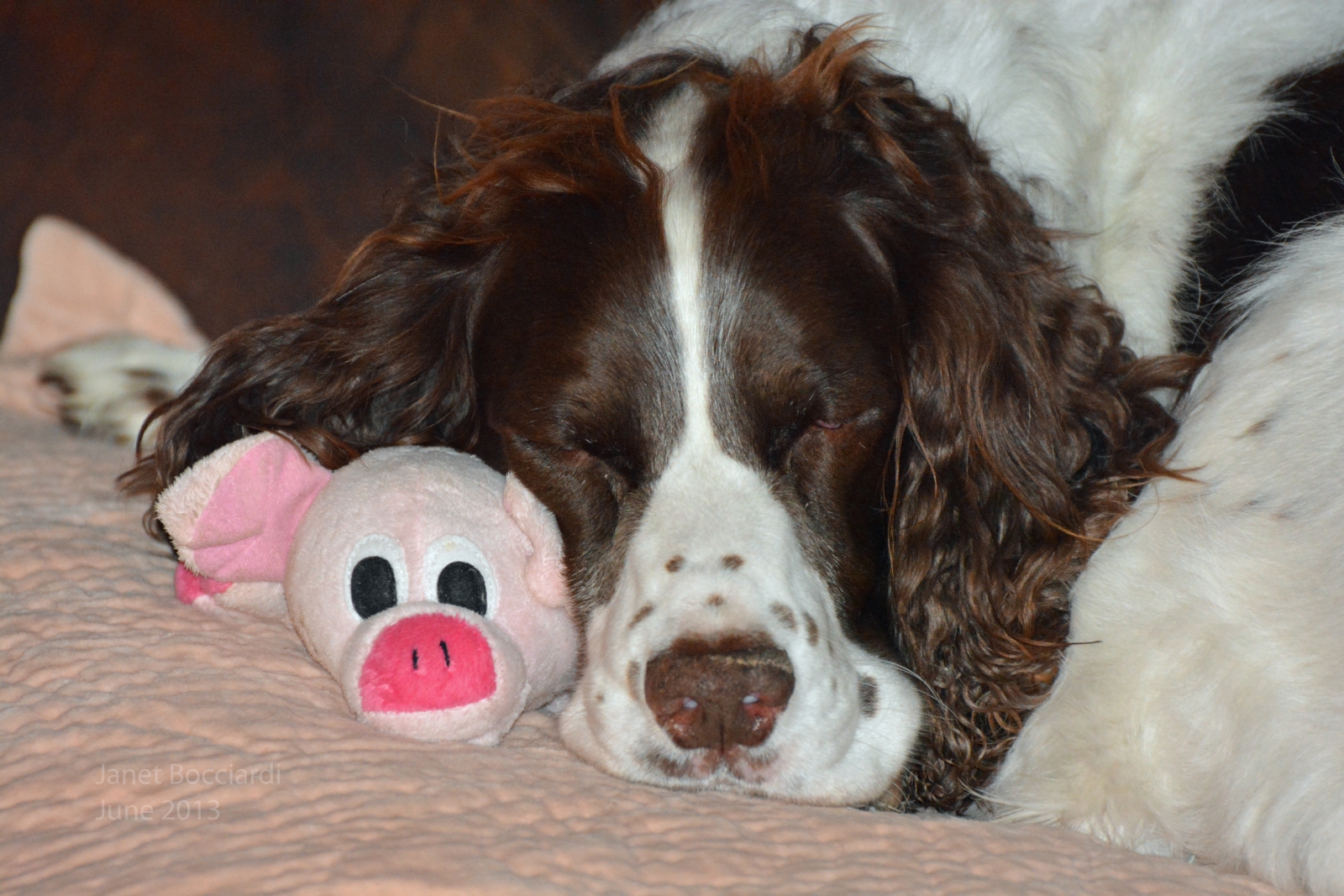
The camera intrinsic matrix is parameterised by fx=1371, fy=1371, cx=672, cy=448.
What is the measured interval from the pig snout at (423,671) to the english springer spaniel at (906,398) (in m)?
0.21

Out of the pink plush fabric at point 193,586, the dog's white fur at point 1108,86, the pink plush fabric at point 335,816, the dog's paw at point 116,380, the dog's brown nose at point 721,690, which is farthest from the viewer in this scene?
the dog's paw at point 116,380

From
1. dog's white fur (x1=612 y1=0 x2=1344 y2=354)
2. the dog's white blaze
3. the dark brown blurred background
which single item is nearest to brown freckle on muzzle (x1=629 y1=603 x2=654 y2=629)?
the dog's white blaze

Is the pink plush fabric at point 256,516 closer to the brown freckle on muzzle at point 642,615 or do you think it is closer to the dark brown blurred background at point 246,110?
the brown freckle on muzzle at point 642,615

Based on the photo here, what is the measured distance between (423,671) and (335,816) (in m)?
0.31

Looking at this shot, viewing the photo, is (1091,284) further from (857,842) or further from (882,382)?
(857,842)

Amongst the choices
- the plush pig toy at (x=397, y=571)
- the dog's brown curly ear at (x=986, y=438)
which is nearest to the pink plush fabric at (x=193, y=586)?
the plush pig toy at (x=397, y=571)

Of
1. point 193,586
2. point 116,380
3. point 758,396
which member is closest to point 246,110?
point 116,380

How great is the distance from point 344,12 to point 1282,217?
7.21 ft

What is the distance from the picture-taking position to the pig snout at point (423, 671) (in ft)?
5.82

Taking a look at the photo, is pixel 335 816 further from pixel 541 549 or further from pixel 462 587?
pixel 541 549

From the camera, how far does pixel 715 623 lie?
1799 mm

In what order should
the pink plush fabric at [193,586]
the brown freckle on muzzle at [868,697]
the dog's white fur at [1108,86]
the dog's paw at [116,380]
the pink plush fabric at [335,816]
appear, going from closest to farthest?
the pink plush fabric at [335,816] < the brown freckle on muzzle at [868,697] < the pink plush fabric at [193,586] < the dog's white fur at [1108,86] < the dog's paw at [116,380]

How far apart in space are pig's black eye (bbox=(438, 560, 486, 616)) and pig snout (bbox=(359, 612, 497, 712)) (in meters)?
0.11

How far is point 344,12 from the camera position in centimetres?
332
